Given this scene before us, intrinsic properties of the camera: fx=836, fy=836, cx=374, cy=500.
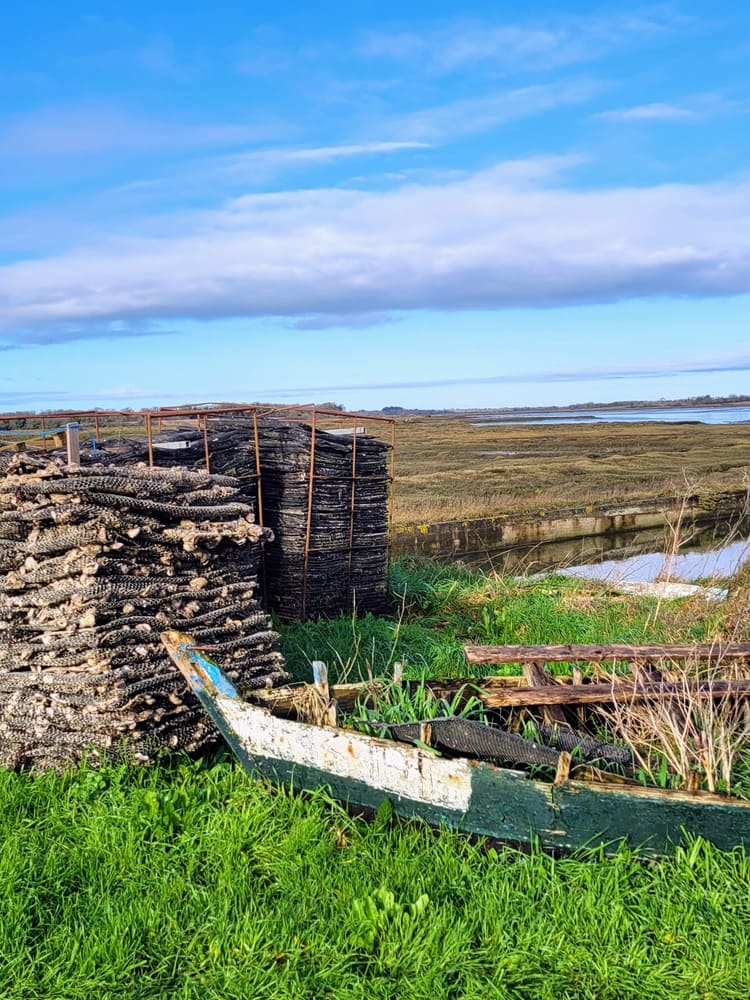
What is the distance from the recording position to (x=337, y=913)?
3.74 metres

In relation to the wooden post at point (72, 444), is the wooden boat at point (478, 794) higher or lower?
lower

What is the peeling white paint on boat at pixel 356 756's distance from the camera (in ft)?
13.4

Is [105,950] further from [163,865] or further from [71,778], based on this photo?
[71,778]

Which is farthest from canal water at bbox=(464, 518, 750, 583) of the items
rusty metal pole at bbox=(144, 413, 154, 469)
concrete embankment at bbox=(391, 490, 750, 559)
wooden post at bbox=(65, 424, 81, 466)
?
wooden post at bbox=(65, 424, 81, 466)

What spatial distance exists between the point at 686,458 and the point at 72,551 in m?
37.4

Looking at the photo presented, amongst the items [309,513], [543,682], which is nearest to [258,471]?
[309,513]

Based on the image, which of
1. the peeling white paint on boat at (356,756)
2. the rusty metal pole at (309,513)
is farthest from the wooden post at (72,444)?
the rusty metal pole at (309,513)

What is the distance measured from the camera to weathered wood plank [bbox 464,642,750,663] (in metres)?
5.64

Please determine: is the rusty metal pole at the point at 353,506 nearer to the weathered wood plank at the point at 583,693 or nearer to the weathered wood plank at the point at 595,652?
the weathered wood plank at the point at 595,652

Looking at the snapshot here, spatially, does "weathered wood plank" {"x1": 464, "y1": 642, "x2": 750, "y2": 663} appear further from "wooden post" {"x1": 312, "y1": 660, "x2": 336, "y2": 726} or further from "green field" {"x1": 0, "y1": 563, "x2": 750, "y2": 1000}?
"green field" {"x1": 0, "y1": 563, "x2": 750, "y2": 1000}

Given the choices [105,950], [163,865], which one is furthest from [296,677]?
[105,950]

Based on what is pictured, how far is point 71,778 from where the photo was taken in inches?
196

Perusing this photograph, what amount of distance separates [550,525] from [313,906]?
17.3m

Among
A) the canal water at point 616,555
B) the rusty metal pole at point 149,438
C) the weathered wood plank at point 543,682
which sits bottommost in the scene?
the canal water at point 616,555
